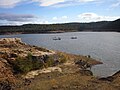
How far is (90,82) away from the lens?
122 ft

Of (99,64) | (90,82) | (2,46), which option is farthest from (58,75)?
(99,64)

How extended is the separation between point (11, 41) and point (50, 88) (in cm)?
1898

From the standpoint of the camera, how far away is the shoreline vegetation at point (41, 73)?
35469mm

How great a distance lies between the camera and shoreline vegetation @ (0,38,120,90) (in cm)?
3547

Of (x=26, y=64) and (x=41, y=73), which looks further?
(x=41, y=73)

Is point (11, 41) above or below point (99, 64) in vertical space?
above

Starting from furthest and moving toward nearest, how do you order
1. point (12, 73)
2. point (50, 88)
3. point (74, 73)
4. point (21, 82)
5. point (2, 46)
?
point (2, 46), point (74, 73), point (12, 73), point (21, 82), point (50, 88)

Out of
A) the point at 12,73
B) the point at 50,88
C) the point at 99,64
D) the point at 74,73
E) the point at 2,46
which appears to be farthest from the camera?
the point at 99,64

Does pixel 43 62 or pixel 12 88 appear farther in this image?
pixel 43 62

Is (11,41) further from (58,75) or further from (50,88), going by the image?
(50,88)

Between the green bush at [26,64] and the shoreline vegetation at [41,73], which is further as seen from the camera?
the green bush at [26,64]

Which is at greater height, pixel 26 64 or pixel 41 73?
pixel 26 64

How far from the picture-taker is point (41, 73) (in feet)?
137

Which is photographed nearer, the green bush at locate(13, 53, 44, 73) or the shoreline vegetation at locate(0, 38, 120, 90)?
the shoreline vegetation at locate(0, 38, 120, 90)
